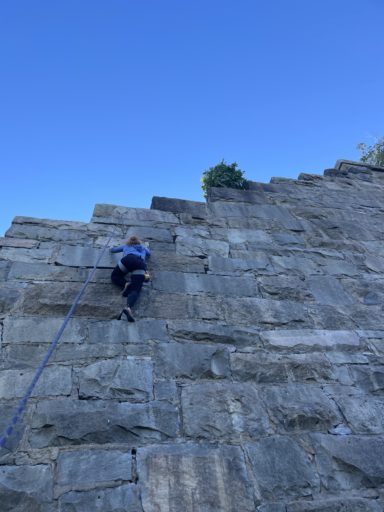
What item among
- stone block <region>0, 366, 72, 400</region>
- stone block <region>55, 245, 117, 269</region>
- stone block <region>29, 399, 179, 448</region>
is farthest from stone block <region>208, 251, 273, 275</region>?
stone block <region>0, 366, 72, 400</region>

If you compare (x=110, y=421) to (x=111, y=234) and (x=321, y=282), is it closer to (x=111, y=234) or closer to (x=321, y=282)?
(x=111, y=234)

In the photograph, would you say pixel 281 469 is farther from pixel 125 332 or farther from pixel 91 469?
pixel 125 332

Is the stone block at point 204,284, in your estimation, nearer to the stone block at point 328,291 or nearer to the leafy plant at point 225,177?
the stone block at point 328,291

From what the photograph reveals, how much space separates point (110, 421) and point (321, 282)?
8.55 feet

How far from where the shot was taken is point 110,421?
8.43 feet

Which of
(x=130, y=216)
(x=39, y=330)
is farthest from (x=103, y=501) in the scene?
(x=130, y=216)

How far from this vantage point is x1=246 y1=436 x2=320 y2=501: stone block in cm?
241

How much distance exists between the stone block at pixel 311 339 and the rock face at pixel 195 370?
0.01 meters

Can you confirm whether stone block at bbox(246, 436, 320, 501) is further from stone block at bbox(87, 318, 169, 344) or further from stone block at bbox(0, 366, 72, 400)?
stone block at bbox(0, 366, 72, 400)

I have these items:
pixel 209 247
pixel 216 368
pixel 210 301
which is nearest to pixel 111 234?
pixel 209 247

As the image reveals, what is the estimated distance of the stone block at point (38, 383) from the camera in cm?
Answer: 267

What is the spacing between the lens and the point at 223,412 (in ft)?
9.11

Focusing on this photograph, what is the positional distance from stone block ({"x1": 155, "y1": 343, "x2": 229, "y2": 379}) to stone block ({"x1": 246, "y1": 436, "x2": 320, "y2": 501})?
0.61m

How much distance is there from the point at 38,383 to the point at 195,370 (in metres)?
1.10
